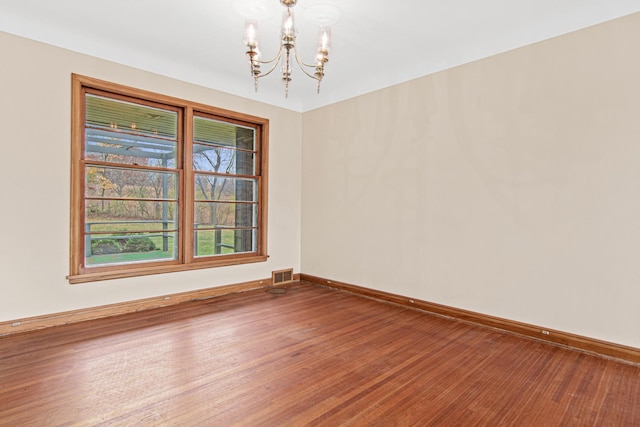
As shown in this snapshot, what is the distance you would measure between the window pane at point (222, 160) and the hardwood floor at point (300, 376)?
1.93 m

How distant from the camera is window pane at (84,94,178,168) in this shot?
3.54 meters

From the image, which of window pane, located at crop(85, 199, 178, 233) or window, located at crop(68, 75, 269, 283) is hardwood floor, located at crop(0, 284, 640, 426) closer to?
window, located at crop(68, 75, 269, 283)

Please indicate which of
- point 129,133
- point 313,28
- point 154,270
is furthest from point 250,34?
point 154,270

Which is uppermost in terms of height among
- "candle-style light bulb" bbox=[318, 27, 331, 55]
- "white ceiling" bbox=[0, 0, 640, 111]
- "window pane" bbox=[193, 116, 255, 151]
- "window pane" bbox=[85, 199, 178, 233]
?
"white ceiling" bbox=[0, 0, 640, 111]

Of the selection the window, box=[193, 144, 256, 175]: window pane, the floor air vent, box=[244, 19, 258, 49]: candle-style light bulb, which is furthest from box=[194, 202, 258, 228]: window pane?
box=[244, 19, 258, 49]: candle-style light bulb

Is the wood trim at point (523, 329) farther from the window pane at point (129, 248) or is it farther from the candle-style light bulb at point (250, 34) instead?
the candle-style light bulb at point (250, 34)

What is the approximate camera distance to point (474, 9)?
9.17 ft

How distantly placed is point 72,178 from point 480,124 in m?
4.05

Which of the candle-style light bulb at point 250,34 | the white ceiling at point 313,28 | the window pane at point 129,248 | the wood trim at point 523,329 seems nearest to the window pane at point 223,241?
the window pane at point 129,248

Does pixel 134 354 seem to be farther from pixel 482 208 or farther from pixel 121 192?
pixel 482 208

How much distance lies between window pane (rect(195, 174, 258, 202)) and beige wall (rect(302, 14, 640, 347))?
1.36m

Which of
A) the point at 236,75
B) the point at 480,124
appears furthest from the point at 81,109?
the point at 480,124

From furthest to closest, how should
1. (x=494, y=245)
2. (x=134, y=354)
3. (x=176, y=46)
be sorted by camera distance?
(x=176, y=46)
(x=494, y=245)
(x=134, y=354)

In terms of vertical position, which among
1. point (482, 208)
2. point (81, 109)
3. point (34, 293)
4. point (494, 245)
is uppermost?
point (81, 109)
